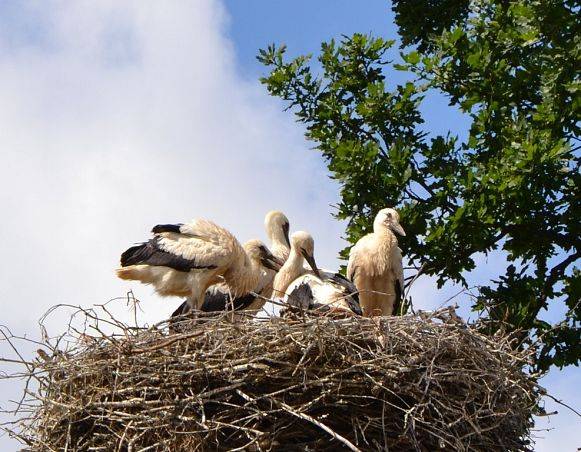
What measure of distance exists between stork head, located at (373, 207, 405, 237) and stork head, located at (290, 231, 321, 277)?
1.94ft

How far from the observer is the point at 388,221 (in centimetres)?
925

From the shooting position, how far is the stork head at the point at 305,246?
8.88 metres

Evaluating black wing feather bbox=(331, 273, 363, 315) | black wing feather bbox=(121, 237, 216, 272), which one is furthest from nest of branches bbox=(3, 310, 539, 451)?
black wing feather bbox=(121, 237, 216, 272)

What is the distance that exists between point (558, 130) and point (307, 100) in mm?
2028

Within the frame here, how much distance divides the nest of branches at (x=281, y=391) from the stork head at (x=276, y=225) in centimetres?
384

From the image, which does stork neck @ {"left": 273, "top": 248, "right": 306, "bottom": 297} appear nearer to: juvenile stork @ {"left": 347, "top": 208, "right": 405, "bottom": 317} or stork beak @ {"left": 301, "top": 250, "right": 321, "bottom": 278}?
stork beak @ {"left": 301, "top": 250, "right": 321, "bottom": 278}

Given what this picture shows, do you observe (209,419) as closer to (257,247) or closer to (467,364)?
(467,364)

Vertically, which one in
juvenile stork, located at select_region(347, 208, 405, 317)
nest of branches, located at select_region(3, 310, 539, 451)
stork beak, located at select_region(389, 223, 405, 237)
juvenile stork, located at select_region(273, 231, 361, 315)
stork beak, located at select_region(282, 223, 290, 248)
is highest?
stork beak, located at select_region(282, 223, 290, 248)

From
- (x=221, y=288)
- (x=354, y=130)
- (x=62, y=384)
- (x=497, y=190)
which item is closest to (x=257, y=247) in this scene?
(x=221, y=288)

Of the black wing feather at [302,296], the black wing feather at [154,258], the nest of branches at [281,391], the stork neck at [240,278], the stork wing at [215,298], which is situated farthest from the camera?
the stork wing at [215,298]

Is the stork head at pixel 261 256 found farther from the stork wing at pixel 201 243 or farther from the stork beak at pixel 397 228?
the stork beak at pixel 397 228

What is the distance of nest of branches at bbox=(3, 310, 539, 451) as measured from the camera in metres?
6.33

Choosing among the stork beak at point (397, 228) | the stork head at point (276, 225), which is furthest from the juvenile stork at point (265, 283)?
the stork beak at point (397, 228)

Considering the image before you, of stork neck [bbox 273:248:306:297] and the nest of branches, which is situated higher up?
stork neck [bbox 273:248:306:297]
